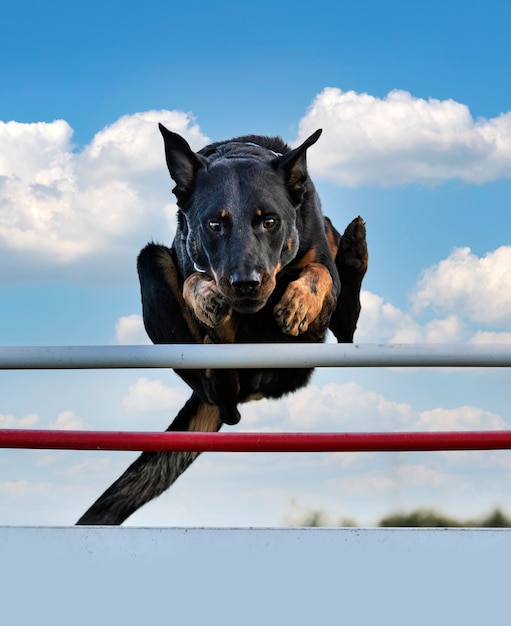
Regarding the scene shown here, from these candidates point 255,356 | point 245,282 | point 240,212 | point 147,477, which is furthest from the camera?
point 147,477

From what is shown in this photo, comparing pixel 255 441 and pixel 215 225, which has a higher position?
pixel 215 225

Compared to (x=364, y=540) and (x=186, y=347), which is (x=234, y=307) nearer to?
(x=186, y=347)

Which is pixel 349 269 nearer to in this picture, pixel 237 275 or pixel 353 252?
pixel 353 252

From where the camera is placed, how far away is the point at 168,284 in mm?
4645

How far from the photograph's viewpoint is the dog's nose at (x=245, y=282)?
143 inches

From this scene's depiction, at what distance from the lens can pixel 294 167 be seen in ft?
14.1

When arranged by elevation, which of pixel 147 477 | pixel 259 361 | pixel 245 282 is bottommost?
pixel 259 361

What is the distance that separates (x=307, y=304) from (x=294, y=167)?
2.90 ft

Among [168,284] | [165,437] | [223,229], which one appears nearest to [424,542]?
[165,437]

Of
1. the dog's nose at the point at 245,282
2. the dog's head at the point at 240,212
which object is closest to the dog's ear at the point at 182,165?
the dog's head at the point at 240,212

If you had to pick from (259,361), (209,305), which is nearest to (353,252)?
(209,305)

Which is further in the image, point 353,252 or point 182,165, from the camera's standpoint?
point 353,252

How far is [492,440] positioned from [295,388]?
2.02 m

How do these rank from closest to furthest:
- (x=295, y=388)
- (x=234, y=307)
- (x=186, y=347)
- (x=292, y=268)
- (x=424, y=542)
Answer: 1. (x=424, y=542)
2. (x=186, y=347)
3. (x=234, y=307)
4. (x=292, y=268)
5. (x=295, y=388)
